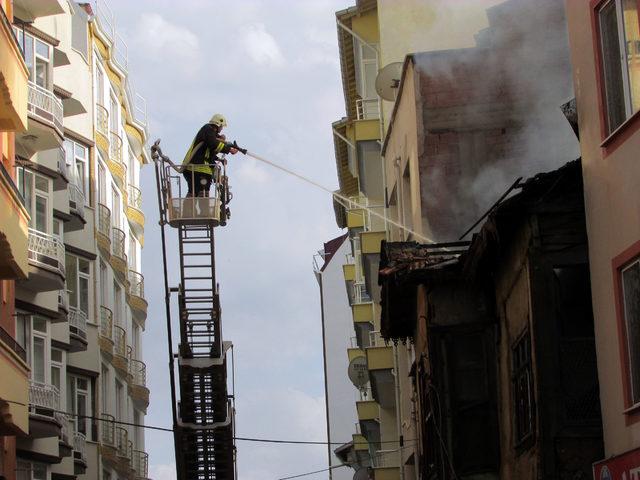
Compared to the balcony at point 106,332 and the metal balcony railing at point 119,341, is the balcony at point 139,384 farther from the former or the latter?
the balcony at point 106,332

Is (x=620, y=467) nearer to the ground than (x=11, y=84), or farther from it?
nearer to the ground

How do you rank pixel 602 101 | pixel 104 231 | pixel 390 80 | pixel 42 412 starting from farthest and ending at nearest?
pixel 104 231 → pixel 42 412 → pixel 390 80 → pixel 602 101

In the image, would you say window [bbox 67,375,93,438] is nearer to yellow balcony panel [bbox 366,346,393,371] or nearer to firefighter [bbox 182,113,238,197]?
yellow balcony panel [bbox 366,346,393,371]

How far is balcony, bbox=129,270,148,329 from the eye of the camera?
46.2m

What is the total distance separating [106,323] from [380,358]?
9.89m

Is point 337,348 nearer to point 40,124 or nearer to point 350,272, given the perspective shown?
point 350,272

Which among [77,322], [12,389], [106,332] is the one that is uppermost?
[106,332]

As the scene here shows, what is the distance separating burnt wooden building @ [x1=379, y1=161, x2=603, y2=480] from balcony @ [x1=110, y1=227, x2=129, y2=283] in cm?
2103

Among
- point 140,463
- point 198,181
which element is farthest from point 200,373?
point 140,463

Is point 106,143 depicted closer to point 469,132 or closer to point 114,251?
point 114,251

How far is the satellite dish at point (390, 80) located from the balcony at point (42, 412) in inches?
407

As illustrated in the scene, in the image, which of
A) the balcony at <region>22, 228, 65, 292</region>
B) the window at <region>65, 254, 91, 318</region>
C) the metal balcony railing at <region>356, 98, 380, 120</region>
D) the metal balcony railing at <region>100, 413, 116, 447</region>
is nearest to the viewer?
the balcony at <region>22, 228, 65, 292</region>

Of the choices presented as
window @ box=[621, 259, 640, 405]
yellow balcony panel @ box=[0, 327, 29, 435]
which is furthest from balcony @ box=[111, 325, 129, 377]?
window @ box=[621, 259, 640, 405]

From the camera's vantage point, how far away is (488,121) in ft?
81.4
